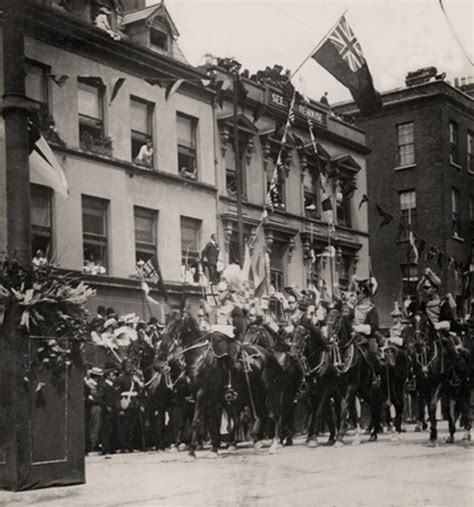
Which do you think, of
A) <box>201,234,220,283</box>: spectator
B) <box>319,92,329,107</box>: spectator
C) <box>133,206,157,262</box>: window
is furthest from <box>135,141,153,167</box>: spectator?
<box>319,92,329,107</box>: spectator

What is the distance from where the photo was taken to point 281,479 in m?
10.9

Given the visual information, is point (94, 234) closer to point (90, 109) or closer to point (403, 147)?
point (90, 109)

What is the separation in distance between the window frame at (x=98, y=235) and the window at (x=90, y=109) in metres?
1.39

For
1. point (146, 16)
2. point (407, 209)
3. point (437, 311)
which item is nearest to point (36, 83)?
point (146, 16)

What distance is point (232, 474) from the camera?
1153 centimetres

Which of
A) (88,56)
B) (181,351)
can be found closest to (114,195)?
(88,56)

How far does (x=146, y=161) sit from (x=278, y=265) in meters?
6.52

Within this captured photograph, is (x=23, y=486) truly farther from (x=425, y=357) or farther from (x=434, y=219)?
(x=434, y=219)

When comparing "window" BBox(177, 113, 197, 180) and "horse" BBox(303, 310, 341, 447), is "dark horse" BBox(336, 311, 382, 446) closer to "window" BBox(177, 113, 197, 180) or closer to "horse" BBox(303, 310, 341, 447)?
"horse" BBox(303, 310, 341, 447)

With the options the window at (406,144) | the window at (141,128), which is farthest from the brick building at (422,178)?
the window at (141,128)

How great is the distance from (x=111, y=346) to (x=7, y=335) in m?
7.07

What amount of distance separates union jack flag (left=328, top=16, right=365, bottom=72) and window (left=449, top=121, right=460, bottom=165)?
18.7 meters

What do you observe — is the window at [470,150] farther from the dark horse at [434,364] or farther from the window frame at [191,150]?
the dark horse at [434,364]

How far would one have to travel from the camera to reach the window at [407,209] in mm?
36156
